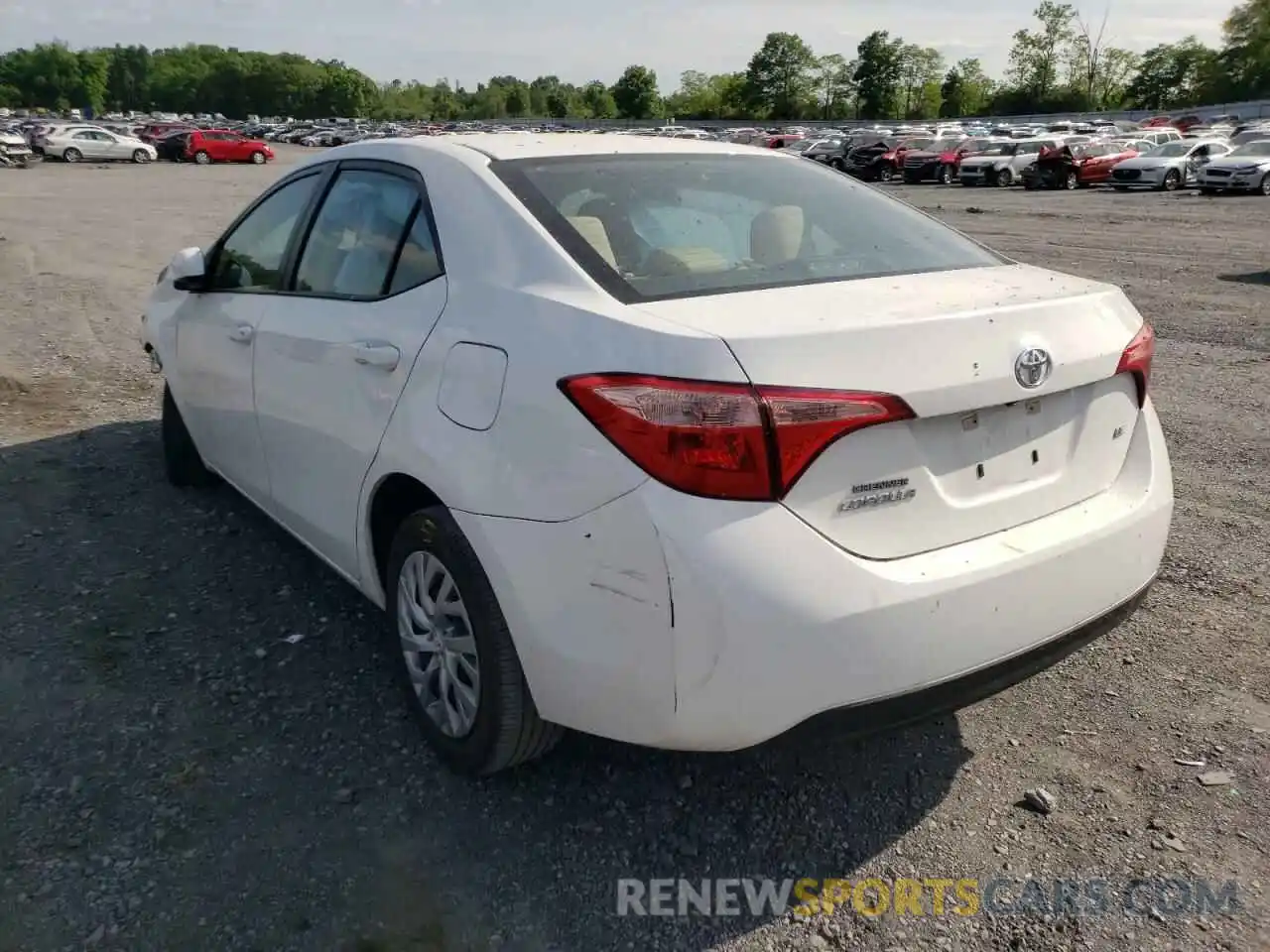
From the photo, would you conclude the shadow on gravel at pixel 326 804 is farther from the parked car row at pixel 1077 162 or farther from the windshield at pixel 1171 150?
the windshield at pixel 1171 150

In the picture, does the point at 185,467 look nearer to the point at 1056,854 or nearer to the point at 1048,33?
the point at 1056,854

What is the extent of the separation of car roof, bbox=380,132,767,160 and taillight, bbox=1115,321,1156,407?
1.48 metres

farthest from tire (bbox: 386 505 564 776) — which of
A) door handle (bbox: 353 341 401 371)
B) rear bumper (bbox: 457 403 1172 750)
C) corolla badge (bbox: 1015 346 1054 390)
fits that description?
corolla badge (bbox: 1015 346 1054 390)

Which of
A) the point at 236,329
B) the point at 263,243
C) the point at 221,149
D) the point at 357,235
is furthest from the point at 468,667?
the point at 221,149

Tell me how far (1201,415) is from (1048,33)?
12320 cm

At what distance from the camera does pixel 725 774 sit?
9.77ft

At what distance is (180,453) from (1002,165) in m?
33.6

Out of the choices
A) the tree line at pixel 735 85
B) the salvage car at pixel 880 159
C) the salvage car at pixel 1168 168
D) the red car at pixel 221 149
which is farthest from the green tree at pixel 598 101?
the salvage car at pixel 1168 168

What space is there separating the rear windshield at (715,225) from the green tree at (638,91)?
138169mm

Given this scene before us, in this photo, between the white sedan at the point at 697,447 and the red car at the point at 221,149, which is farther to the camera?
the red car at the point at 221,149

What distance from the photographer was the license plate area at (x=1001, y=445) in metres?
2.35

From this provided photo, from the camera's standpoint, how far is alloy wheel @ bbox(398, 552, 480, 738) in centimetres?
279

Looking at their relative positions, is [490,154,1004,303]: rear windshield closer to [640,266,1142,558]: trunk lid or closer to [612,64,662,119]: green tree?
[640,266,1142,558]: trunk lid

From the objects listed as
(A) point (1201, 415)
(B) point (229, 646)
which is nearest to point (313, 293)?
(B) point (229, 646)
